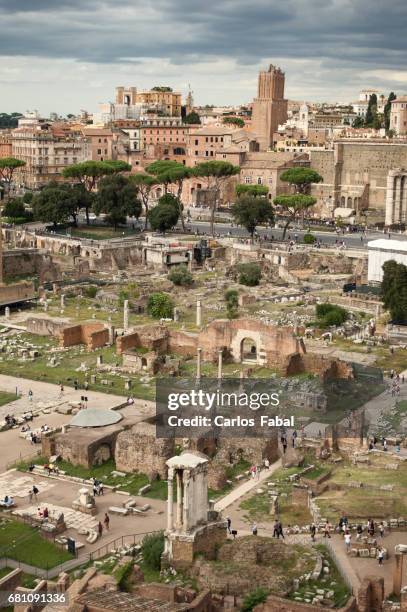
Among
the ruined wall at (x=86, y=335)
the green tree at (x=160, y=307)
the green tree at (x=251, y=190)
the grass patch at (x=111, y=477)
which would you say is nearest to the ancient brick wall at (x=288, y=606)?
the grass patch at (x=111, y=477)

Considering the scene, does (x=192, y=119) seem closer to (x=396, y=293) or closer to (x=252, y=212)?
(x=252, y=212)

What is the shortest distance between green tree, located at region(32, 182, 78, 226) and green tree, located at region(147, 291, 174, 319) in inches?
919

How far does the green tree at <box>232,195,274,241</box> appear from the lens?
61028mm

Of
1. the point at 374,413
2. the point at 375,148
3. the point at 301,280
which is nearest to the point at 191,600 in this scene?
the point at 374,413

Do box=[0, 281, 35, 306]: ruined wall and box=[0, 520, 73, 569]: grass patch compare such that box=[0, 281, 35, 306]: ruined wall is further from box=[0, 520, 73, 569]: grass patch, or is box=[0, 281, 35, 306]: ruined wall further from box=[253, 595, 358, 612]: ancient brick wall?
box=[253, 595, 358, 612]: ancient brick wall

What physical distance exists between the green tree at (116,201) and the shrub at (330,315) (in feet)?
88.5

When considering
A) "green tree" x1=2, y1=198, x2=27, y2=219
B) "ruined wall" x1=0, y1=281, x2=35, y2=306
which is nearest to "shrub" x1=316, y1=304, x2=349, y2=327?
"ruined wall" x1=0, y1=281, x2=35, y2=306

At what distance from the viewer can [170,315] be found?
44156 mm

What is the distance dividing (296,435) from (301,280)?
27986mm

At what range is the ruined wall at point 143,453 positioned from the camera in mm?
24000

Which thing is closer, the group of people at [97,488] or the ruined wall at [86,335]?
the group of people at [97,488]

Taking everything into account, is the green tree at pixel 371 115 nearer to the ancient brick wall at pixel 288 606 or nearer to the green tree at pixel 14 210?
the green tree at pixel 14 210

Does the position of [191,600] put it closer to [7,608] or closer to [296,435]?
[7,608]

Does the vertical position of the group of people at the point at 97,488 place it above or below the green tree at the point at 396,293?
below
